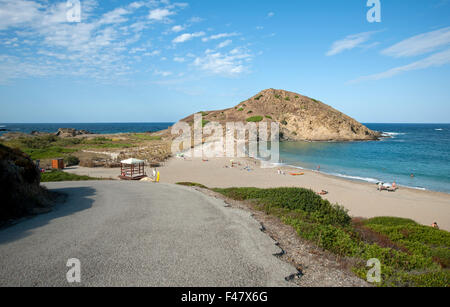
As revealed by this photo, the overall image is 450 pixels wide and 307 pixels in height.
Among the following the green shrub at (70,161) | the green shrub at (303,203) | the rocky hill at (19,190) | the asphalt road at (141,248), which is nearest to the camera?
the asphalt road at (141,248)

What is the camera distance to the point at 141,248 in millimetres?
6109

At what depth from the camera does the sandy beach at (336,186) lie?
17828mm

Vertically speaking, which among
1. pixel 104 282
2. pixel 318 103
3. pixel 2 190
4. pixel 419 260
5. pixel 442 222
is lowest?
pixel 442 222

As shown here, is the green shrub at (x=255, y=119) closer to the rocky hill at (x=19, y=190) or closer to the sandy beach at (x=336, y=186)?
the sandy beach at (x=336, y=186)

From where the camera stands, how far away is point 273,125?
3051 inches

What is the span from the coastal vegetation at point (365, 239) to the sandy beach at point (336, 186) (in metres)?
6.20

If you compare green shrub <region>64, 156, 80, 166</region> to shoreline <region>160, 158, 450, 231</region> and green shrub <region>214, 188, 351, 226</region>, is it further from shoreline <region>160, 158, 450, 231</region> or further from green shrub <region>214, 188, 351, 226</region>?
green shrub <region>214, 188, 351, 226</region>

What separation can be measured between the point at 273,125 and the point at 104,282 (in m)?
75.7

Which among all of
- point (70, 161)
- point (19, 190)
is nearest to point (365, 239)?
point (19, 190)

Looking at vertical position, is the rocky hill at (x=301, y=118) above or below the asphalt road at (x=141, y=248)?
above

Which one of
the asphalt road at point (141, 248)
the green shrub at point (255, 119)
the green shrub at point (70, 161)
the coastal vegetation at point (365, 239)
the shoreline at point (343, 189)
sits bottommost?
the shoreline at point (343, 189)

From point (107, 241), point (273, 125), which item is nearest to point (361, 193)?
point (107, 241)

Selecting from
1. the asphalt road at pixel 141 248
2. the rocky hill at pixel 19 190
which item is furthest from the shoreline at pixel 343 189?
the rocky hill at pixel 19 190

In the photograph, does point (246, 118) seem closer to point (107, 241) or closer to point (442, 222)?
point (442, 222)
